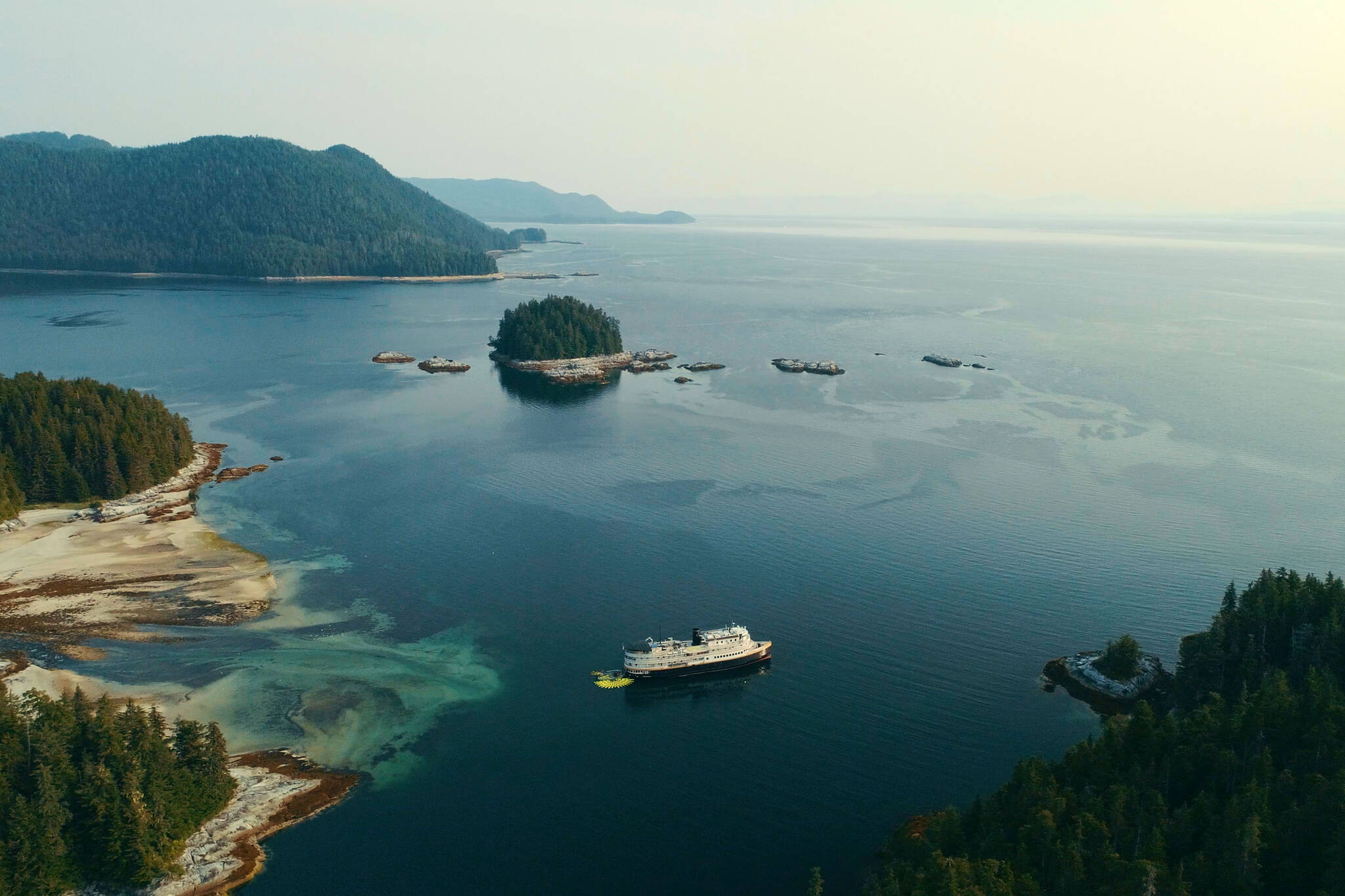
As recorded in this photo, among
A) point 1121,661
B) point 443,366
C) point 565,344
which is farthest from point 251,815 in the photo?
point 565,344

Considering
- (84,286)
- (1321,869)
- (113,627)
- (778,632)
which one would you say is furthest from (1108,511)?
(84,286)

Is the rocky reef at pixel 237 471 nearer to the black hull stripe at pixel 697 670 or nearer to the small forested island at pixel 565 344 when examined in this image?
the black hull stripe at pixel 697 670

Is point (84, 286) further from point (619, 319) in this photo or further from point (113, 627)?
point (113, 627)

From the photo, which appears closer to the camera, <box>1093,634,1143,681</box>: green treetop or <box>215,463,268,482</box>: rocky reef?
<box>1093,634,1143,681</box>: green treetop

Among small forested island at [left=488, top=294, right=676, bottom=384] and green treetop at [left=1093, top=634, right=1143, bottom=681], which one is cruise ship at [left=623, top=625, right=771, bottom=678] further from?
small forested island at [left=488, top=294, right=676, bottom=384]

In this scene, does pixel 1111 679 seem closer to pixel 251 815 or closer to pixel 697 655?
pixel 697 655

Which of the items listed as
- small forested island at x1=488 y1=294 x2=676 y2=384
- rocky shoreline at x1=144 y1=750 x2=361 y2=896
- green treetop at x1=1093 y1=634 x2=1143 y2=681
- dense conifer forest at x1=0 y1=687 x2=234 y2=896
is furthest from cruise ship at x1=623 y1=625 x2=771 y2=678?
small forested island at x1=488 y1=294 x2=676 y2=384
